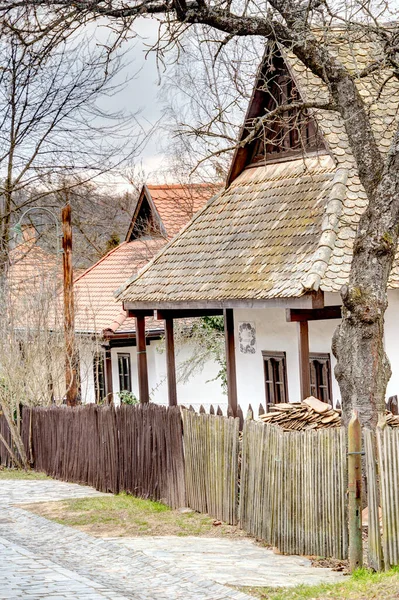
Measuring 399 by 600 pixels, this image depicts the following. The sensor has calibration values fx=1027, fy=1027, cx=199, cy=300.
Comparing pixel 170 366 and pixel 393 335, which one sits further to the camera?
pixel 170 366

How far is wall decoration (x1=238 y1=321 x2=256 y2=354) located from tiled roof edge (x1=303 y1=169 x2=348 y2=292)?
12.9 feet

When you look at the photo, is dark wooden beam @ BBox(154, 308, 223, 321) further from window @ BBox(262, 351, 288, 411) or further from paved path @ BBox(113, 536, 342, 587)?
paved path @ BBox(113, 536, 342, 587)

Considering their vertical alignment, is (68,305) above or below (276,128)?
below

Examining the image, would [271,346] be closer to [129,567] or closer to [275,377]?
[275,377]

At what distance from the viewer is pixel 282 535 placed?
10.1 m

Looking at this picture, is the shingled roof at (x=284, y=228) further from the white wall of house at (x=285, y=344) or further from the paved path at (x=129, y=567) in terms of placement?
the paved path at (x=129, y=567)

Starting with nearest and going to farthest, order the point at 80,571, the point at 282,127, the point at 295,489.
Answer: the point at 80,571 < the point at 295,489 < the point at 282,127

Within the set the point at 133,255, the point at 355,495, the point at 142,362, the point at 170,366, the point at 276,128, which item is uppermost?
the point at 276,128

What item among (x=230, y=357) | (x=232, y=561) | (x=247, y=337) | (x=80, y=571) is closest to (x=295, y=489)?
(x=232, y=561)

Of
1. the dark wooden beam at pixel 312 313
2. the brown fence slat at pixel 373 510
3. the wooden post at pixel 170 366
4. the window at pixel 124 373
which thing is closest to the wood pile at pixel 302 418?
the dark wooden beam at pixel 312 313

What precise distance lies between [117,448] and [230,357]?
3718 mm

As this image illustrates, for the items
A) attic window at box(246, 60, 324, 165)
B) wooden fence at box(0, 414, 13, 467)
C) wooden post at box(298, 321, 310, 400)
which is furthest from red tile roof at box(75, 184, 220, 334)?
wooden post at box(298, 321, 310, 400)

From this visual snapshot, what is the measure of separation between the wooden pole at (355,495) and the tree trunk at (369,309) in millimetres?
1975

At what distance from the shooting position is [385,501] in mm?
8594
